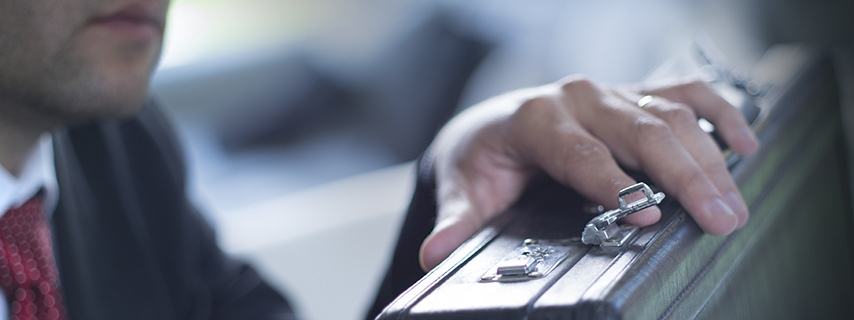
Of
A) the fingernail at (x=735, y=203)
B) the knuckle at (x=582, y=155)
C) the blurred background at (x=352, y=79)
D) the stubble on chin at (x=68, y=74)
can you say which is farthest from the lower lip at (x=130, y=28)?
the blurred background at (x=352, y=79)

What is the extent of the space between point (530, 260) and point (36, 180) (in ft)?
2.18

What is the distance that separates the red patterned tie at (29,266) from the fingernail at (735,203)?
25.9 inches

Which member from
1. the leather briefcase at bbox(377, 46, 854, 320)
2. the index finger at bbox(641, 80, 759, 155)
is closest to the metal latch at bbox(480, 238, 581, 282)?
the leather briefcase at bbox(377, 46, 854, 320)

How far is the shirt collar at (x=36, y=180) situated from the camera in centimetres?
66

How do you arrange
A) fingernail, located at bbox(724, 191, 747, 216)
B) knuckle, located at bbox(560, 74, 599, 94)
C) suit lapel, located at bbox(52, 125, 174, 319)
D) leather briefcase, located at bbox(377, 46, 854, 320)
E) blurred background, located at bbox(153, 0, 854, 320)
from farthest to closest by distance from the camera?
1. blurred background, located at bbox(153, 0, 854, 320)
2. suit lapel, located at bbox(52, 125, 174, 319)
3. knuckle, located at bbox(560, 74, 599, 94)
4. fingernail, located at bbox(724, 191, 747, 216)
5. leather briefcase, located at bbox(377, 46, 854, 320)

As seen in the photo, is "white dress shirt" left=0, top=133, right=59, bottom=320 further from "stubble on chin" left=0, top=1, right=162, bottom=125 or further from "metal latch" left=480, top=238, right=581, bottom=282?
"metal latch" left=480, top=238, right=581, bottom=282

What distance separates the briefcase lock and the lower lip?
1.88 ft

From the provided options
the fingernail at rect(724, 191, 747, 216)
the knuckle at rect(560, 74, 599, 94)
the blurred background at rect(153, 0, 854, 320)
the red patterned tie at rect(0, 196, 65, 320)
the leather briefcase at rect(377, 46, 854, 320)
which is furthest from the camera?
the blurred background at rect(153, 0, 854, 320)

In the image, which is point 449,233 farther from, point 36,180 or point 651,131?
point 36,180

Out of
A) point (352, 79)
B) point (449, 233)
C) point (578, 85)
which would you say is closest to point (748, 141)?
point (578, 85)

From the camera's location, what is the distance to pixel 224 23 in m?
2.10

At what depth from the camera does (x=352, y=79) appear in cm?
236

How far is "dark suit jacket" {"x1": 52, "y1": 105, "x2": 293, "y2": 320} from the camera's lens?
734mm

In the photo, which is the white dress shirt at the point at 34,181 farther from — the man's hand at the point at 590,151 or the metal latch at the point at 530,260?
the metal latch at the point at 530,260
